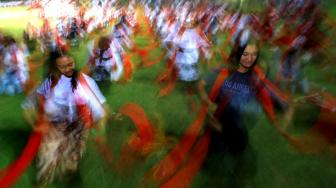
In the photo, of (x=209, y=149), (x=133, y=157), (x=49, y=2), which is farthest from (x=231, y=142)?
(x=49, y=2)

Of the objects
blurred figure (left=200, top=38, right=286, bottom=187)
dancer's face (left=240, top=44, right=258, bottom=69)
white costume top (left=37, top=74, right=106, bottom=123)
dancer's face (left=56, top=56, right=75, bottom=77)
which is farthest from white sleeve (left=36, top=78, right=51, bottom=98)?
dancer's face (left=240, top=44, right=258, bottom=69)

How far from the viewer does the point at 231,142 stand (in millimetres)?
5059

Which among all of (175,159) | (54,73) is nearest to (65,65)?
(54,73)

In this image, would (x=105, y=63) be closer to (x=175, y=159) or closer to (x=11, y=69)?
(x=11, y=69)

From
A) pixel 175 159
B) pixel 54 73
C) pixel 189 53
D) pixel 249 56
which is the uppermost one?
pixel 249 56

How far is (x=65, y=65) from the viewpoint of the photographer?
5.09 metres

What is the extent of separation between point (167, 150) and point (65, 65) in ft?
7.78

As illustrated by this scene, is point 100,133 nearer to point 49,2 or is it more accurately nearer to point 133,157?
point 133,157

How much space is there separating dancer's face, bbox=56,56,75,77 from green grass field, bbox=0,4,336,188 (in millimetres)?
1288

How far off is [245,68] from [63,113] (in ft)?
6.37

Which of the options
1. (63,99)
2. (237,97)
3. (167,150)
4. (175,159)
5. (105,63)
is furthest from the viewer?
(105,63)

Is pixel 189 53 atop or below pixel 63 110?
below

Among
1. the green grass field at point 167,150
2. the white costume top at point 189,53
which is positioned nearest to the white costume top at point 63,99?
the green grass field at point 167,150

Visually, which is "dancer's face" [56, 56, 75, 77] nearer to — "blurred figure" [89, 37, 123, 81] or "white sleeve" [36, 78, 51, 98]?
"white sleeve" [36, 78, 51, 98]
